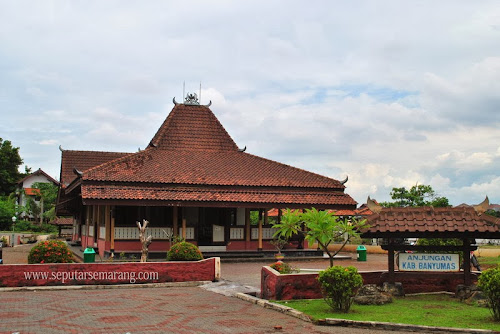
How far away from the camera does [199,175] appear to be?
28359 mm

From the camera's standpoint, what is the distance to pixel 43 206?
69312 mm

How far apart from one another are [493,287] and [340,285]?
2978mm

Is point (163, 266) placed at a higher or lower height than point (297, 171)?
lower

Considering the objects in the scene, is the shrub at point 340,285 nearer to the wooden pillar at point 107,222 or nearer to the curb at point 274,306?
the curb at point 274,306

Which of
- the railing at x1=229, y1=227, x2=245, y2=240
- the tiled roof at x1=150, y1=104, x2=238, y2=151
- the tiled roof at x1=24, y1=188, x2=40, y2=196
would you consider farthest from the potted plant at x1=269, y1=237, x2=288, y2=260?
the tiled roof at x1=24, y1=188, x2=40, y2=196

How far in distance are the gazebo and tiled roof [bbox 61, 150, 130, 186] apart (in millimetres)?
26263

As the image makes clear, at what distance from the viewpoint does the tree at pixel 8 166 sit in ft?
230

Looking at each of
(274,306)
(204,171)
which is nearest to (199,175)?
(204,171)

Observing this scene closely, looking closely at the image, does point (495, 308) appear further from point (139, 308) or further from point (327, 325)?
point (139, 308)

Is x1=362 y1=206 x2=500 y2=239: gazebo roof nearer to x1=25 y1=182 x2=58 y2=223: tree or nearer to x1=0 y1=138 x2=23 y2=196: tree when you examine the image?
x1=25 y1=182 x2=58 y2=223: tree

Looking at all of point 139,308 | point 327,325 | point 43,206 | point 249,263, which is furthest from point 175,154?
point 43,206

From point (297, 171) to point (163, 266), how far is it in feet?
49.6

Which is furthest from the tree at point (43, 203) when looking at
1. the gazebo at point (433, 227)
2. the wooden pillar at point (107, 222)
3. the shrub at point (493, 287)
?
the shrub at point (493, 287)

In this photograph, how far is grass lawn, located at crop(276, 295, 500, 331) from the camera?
10945mm
